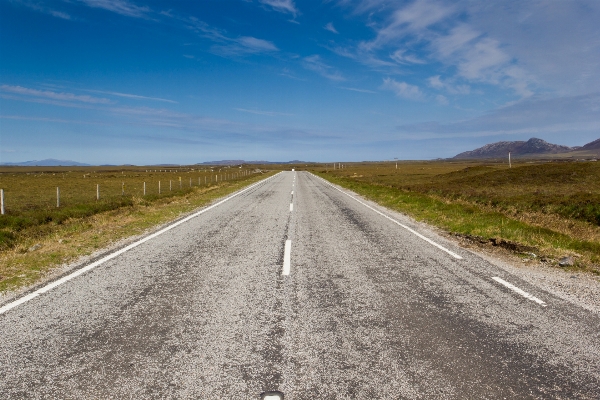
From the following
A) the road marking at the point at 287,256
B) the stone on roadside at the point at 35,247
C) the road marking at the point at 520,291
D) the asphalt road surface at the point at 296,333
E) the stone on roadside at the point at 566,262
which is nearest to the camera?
the asphalt road surface at the point at 296,333

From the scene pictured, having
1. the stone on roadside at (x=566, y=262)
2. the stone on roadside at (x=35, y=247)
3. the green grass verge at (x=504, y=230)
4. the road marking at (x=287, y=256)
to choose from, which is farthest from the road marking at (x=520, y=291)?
the stone on roadside at (x=35, y=247)

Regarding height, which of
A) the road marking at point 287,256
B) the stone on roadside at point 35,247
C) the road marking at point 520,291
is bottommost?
the road marking at point 520,291

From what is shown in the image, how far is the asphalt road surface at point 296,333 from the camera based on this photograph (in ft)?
11.0

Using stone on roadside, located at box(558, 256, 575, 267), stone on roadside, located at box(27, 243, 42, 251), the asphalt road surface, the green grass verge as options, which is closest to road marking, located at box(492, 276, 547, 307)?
the asphalt road surface

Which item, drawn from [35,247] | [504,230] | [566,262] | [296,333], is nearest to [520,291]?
[566,262]

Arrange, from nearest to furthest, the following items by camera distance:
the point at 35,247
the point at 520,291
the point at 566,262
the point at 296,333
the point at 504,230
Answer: the point at 296,333 < the point at 520,291 < the point at 566,262 < the point at 35,247 < the point at 504,230

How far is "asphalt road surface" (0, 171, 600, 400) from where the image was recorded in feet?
11.0

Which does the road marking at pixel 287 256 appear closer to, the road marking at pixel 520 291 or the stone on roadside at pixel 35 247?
the road marking at pixel 520 291

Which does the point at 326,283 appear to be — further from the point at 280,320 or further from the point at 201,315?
the point at 201,315

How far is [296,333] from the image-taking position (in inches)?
172

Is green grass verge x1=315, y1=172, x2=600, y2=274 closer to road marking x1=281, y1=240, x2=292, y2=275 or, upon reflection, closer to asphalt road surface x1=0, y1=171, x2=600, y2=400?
asphalt road surface x1=0, y1=171, x2=600, y2=400

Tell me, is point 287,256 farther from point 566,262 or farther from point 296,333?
point 566,262

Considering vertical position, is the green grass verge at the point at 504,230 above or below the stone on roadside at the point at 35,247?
above

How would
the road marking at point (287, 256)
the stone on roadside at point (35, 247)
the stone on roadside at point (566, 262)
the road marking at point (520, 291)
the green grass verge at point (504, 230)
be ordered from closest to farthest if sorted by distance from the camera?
the road marking at point (520, 291) < the road marking at point (287, 256) < the stone on roadside at point (566, 262) < the green grass verge at point (504, 230) < the stone on roadside at point (35, 247)
